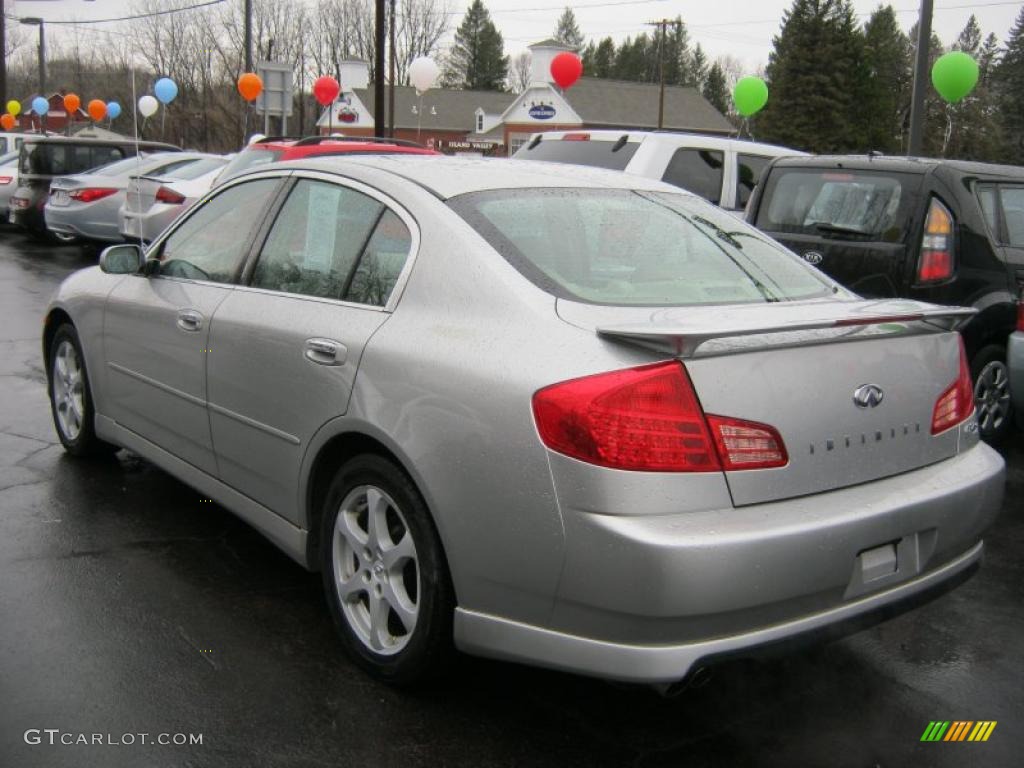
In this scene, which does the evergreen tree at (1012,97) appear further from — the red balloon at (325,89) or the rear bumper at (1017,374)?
the rear bumper at (1017,374)

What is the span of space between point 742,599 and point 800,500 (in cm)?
33

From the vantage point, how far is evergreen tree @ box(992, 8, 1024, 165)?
6706 centimetres

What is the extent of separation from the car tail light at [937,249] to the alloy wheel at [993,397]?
2.35 feet

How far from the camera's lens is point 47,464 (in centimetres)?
530

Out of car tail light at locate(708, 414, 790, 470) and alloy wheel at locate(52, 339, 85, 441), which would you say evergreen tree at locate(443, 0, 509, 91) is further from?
car tail light at locate(708, 414, 790, 470)

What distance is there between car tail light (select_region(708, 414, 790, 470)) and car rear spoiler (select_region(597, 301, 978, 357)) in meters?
0.20

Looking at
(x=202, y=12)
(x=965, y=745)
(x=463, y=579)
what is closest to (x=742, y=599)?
(x=463, y=579)

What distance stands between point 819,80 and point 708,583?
216ft

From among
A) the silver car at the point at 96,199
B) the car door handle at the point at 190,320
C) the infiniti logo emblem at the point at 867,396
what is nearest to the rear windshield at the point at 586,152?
the car door handle at the point at 190,320

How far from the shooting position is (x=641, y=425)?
248cm

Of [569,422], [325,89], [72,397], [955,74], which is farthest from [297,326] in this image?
[325,89]

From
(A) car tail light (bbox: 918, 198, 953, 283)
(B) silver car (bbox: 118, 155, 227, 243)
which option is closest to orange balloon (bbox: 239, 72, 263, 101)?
(B) silver car (bbox: 118, 155, 227, 243)

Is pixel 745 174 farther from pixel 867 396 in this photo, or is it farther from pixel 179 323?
pixel 867 396

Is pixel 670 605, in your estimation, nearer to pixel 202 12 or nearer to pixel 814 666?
pixel 814 666
